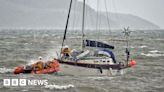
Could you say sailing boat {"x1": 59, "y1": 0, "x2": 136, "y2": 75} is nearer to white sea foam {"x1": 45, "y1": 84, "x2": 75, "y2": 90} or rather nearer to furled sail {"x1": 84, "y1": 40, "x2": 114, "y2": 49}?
furled sail {"x1": 84, "y1": 40, "x2": 114, "y2": 49}

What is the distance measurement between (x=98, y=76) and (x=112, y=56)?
2657 mm

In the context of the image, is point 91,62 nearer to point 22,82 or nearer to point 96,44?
point 96,44

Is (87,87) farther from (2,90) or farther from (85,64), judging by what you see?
(2,90)

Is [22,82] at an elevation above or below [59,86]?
above

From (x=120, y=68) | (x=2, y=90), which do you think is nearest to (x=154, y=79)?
(x=120, y=68)

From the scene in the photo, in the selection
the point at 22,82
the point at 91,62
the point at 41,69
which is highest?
the point at 91,62

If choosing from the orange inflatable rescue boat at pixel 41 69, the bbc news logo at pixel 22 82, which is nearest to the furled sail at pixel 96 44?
the orange inflatable rescue boat at pixel 41 69

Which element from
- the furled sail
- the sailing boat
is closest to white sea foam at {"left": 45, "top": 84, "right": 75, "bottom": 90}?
the sailing boat

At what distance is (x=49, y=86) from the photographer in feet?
87.5

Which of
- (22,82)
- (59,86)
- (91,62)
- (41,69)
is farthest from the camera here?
(41,69)

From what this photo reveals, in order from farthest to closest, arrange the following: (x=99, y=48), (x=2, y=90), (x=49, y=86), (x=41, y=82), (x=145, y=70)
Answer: (x=145, y=70) < (x=99, y=48) < (x=41, y=82) < (x=49, y=86) < (x=2, y=90)

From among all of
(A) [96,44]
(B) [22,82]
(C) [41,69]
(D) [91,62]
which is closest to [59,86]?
(B) [22,82]

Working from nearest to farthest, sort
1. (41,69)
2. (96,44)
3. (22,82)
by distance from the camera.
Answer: (22,82)
(41,69)
(96,44)

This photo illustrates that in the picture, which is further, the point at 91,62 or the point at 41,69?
the point at 41,69
